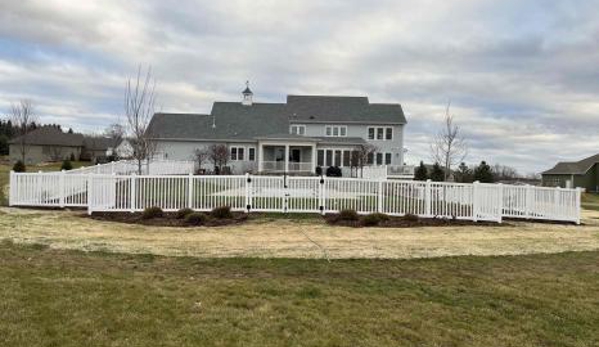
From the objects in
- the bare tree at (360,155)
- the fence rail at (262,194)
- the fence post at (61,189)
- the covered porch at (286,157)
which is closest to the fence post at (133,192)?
the fence rail at (262,194)

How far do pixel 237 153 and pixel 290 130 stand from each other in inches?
214

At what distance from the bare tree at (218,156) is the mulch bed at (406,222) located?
95.7 ft

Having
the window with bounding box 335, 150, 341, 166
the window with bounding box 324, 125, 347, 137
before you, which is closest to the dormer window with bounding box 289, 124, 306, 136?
the window with bounding box 324, 125, 347, 137

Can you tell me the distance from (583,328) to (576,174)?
6651cm

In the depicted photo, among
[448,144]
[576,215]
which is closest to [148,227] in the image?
[576,215]

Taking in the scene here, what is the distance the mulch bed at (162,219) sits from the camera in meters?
12.8

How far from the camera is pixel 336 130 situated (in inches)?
1912

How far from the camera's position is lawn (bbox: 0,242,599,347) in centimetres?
486

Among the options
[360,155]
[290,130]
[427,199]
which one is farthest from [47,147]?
[427,199]

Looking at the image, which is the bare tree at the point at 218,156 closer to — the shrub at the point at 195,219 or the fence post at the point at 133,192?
the fence post at the point at 133,192

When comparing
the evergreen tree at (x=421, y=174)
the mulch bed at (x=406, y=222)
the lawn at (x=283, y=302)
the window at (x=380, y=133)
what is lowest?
the lawn at (x=283, y=302)

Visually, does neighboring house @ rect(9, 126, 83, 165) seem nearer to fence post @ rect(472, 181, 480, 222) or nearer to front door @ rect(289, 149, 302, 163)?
front door @ rect(289, 149, 302, 163)

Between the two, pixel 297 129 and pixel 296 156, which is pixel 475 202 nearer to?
pixel 296 156

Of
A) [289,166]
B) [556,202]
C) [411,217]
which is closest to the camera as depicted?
[411,217]
